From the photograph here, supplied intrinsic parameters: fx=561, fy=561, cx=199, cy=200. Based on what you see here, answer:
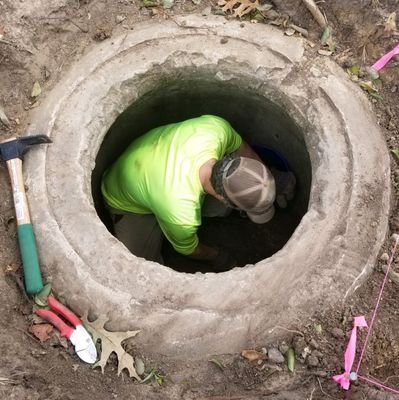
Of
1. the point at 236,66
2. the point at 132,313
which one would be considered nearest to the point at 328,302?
the point at 132,313

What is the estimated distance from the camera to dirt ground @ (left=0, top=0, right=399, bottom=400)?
2.90m

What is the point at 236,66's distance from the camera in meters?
3.58

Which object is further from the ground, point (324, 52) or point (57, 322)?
point (324, 52)

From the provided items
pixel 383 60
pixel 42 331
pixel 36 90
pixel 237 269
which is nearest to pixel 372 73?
pixel 383 60

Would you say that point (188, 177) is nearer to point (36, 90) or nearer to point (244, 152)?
point (244, 152)

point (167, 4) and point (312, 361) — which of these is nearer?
point (312, 361)

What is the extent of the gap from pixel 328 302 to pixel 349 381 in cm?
42

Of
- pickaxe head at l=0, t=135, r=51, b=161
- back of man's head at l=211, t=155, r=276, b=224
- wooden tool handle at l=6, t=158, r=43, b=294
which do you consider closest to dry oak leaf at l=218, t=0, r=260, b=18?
back of man's head at l=211, t=155, r=276, b=224

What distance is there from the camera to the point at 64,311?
3.00 m

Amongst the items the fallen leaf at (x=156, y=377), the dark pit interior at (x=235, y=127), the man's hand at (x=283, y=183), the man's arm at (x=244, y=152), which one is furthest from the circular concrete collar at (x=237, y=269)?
the man's hand at (x=283, y=183)

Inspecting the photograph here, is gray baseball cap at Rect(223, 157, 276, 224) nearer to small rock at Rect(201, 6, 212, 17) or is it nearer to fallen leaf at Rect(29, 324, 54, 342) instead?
small rock at Rect(201, 6, 212, 17)

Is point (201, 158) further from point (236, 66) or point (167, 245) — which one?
point (167, 245)

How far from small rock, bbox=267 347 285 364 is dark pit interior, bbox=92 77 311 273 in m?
1.51

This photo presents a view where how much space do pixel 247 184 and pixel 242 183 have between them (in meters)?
0.04
